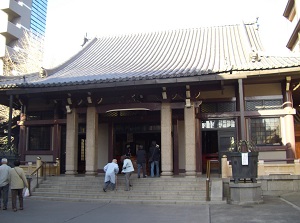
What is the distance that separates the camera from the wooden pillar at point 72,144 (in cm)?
1516

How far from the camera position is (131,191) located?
1241 centimetres

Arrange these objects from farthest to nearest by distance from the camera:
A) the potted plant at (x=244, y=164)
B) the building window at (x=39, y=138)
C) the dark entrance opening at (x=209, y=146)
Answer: the building window at (x=39, y=138) → the dark entrance opening at (x=209, y=146) → the potted plant at (x=244, y=164)

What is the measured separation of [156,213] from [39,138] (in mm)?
10388

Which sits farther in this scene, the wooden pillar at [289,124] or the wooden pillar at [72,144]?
the wooden pillar at [72,144]

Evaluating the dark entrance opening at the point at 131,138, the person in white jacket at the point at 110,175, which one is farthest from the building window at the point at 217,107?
the person in white jacket at the point at 110,175

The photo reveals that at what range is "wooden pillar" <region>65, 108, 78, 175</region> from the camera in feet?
49.7

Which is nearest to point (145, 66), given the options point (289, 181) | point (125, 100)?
point (125, 100)

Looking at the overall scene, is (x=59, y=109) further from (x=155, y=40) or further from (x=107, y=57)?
(x=155, y=40)

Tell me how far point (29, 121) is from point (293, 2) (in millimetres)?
19678

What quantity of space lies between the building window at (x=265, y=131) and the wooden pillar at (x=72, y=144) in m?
8.25

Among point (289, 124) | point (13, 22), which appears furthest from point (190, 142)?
point (13, 22)

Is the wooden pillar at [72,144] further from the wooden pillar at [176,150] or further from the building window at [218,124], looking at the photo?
the building window at [218,124]

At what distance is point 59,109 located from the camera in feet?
56.1

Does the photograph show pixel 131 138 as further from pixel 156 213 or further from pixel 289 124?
pixel 156 213
